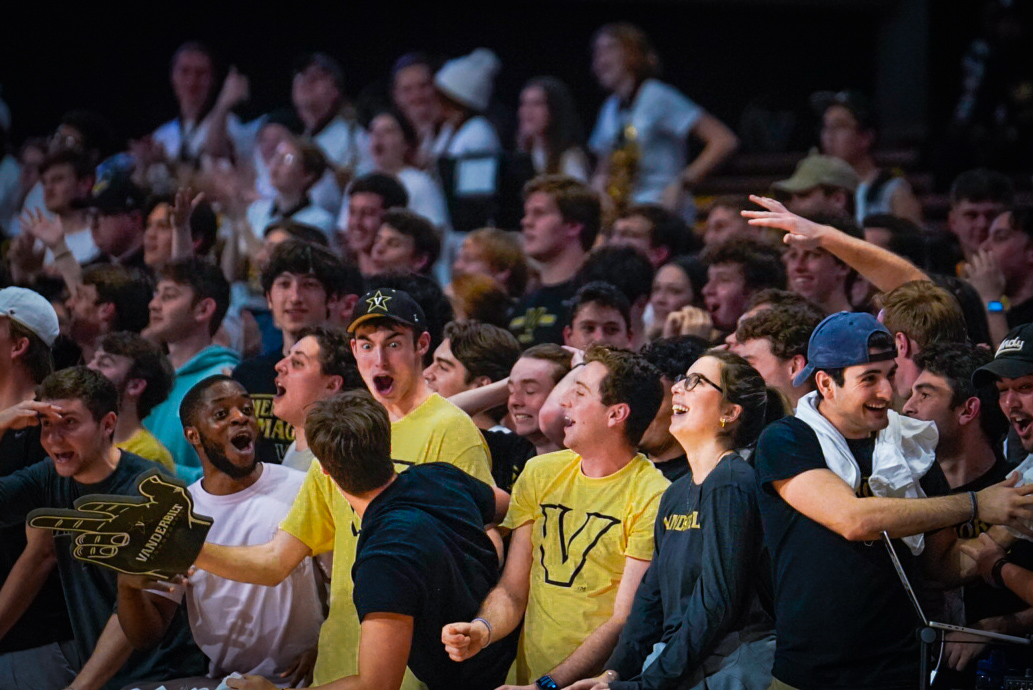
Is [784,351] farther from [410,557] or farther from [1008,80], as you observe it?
[1008,80]

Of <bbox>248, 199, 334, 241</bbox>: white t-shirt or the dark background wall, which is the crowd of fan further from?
the dark background wall

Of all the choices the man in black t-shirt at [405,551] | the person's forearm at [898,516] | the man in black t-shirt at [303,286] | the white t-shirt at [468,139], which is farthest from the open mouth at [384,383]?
the white t-shirt at [468,139]

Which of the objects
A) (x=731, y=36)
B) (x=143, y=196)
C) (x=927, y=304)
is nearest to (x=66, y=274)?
(x=143, y=196)

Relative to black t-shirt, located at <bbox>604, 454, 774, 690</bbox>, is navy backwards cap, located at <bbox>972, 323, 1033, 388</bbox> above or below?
above

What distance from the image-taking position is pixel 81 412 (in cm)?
530

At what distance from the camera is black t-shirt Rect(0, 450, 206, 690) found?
5102 millimetres

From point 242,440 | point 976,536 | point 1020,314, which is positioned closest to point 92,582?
point 242,440

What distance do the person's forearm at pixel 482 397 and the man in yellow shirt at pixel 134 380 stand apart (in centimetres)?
124

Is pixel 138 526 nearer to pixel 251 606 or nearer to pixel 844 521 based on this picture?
pixel 251 606

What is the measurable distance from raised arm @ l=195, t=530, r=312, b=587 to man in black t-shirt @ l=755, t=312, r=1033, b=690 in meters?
1.62

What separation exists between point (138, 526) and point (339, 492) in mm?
686

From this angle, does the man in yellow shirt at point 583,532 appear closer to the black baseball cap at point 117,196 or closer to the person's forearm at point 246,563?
the person's forearm at point 246,563

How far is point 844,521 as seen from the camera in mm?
3955

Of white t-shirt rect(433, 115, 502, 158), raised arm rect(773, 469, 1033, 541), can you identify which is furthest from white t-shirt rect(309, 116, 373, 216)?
raised arm rect(773, 469, 1033, 541)
